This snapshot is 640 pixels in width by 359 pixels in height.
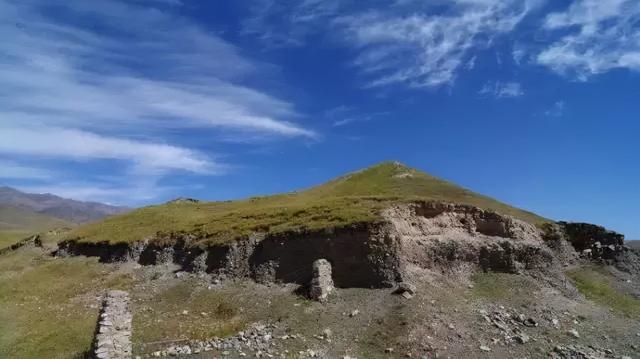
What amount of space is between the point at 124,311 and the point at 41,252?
5555 centimetres

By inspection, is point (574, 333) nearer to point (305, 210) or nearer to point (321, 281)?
point (321, 281)

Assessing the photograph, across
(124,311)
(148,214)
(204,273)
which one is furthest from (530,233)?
(148,214)

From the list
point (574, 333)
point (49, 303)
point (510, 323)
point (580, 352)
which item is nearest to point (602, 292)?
point (574, 333)

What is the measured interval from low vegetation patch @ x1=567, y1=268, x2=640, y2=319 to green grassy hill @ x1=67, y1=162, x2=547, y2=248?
8839 mm

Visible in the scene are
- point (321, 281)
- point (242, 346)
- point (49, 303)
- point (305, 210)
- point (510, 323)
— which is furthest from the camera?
point (305, 210)

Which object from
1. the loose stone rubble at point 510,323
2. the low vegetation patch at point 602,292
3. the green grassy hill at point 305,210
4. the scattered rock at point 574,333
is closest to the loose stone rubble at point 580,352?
the scattered rock at point 574,333

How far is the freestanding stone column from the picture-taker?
27.2m

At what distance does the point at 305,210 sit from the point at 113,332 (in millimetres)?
29051

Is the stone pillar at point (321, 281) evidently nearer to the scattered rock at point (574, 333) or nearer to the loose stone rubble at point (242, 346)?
the loose stone rubble at point (242, 346)

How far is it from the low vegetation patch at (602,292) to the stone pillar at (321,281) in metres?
22.3

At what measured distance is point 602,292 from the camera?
47562mm

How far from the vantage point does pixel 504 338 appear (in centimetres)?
3556

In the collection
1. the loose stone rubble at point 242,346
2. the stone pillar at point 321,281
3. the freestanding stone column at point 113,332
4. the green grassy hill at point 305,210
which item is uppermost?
the green grassy hill at point 305,210

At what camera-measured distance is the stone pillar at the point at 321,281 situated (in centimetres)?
4150
